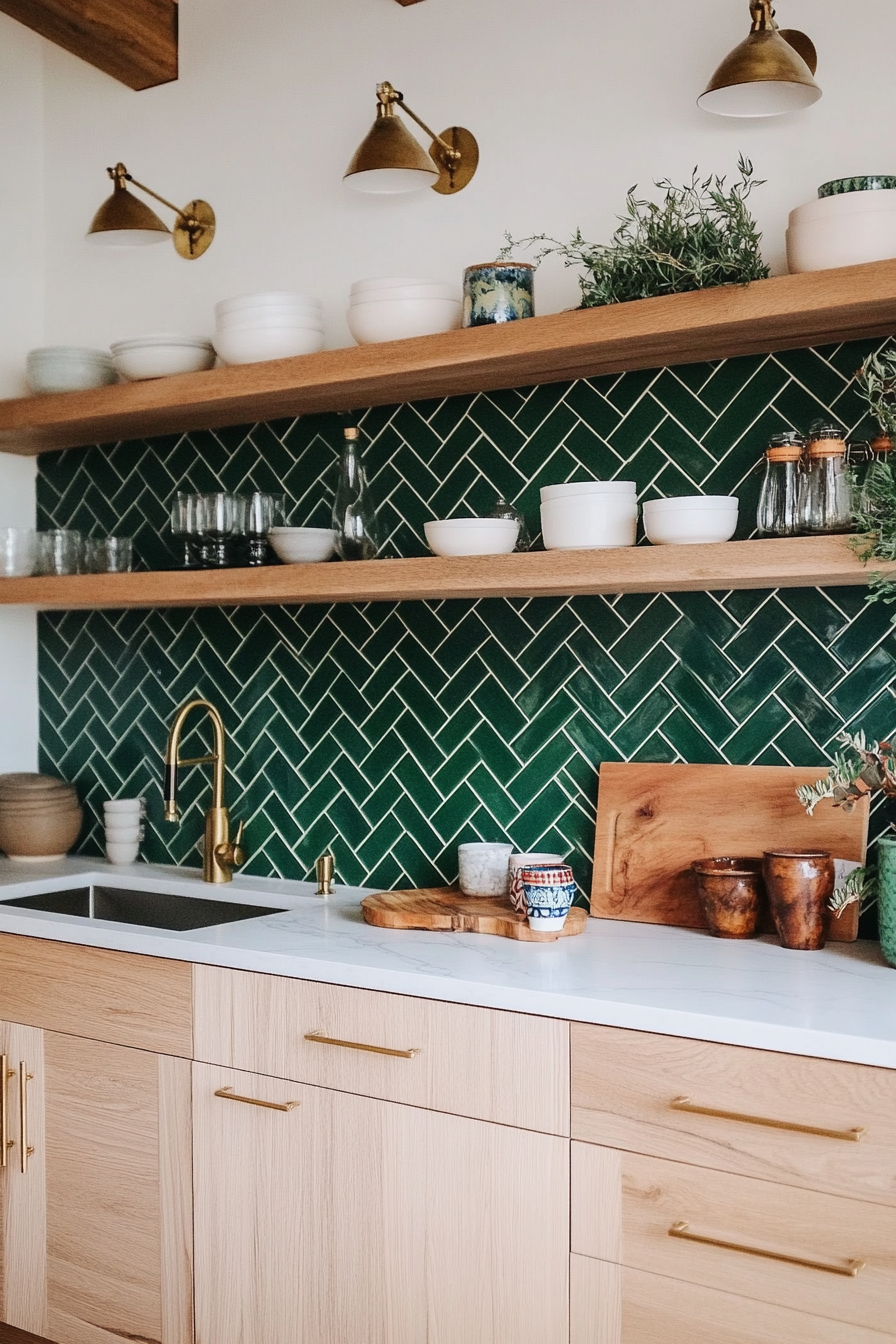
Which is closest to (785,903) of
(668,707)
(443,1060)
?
(668,707)

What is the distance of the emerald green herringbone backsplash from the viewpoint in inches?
89.4

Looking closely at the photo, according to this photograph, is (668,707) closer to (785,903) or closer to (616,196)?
(785,903)

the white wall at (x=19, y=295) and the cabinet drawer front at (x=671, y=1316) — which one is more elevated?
the white wall at (x=19, y=295)

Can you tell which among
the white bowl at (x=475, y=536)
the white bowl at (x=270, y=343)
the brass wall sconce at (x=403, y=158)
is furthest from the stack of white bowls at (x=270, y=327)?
the white bowl at (x=475, y=536)

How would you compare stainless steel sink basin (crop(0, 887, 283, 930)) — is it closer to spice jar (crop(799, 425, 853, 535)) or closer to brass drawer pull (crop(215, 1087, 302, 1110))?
brass drawer pull (crop(215, 1087, 302, 1110))

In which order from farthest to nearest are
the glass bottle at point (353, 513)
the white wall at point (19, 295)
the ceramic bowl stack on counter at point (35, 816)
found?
the white wall at point (19, 295), the ceramic bowl stack on counter at point (35, 816), the glass bottle at point (353, 513)

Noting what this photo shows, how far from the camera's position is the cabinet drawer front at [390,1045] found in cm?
182

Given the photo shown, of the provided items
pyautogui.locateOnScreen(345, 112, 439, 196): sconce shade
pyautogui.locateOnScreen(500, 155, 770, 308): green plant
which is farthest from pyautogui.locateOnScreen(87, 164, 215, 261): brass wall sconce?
pyautogui.locateOnScreen(500, 155, 770, 308): green plant

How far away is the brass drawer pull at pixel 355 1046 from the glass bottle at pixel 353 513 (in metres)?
0.95

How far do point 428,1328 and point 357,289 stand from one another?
71.7 inches

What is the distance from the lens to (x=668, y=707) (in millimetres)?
2379

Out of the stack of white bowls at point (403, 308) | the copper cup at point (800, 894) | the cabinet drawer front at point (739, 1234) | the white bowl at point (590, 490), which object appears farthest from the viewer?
the stack of white bowls at point (403, 308)

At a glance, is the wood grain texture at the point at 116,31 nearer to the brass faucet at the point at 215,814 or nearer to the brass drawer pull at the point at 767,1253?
the brass faucet at the point at 215,814

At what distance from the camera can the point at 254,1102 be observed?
6.84ft
